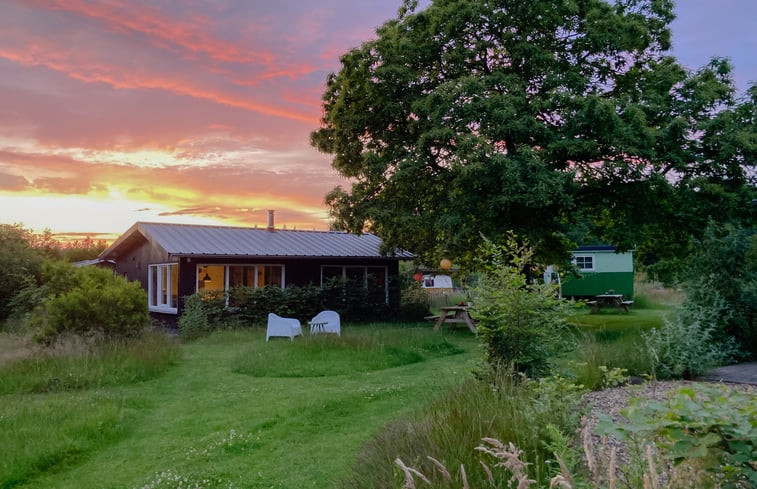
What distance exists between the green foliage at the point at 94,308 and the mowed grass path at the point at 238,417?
5.21 feet

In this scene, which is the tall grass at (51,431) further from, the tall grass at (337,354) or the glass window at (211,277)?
the glass window at (211,277)

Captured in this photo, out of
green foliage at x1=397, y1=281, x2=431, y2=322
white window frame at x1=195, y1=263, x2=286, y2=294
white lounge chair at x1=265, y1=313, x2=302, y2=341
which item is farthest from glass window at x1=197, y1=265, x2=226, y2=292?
green foliage at x1=397, y1=281, x2=431, y2=322

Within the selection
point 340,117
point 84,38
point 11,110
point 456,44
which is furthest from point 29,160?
point 456,44

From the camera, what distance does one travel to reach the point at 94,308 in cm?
1044

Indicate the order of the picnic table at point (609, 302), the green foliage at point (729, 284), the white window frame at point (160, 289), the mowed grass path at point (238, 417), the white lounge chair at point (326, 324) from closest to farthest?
1. the mowed grass path at point (238, 417)
2. the green foliage at point (729, 284)
3. the white lounge chair at point (326, 324)
4. the white window frame at point (160, 289)
5. the picnic table at point (609, 302)

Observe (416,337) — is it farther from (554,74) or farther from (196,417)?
(554,74)

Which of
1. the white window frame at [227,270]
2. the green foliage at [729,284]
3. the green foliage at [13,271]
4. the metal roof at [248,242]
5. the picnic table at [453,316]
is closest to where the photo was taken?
the green foliage at [729,284]

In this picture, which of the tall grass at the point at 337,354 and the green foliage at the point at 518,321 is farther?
the tall grass at the point at 337,354

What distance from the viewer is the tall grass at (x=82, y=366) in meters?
7.79

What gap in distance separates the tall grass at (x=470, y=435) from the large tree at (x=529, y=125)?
822 centimetres

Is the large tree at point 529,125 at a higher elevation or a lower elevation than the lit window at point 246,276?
higher

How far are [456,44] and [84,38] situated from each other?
8.77 m

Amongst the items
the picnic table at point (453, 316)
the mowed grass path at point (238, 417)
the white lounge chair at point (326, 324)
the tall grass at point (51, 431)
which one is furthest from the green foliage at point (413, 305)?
the tall grass at point (51, 431)

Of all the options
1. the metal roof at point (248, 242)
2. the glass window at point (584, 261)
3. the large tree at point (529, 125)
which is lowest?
the glass window at point (584, 261)
